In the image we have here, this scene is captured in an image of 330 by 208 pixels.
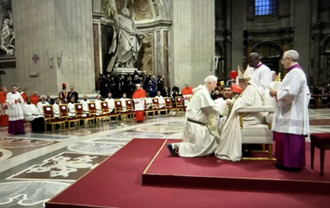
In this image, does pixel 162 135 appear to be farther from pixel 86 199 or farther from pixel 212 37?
pixel 212 37

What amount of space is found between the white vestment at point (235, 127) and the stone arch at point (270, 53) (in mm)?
19307

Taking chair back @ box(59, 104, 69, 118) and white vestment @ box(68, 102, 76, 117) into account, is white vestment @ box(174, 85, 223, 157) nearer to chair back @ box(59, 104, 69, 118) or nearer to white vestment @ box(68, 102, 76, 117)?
chair back @ box(59, 104, 69, 118)

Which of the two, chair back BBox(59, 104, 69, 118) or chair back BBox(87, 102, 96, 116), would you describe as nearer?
chair back BBox(59, 104, 69, 118)

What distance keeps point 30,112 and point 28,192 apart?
568 cm

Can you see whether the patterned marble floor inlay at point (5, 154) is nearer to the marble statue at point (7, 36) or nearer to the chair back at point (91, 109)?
the chair back at point (91, 109)

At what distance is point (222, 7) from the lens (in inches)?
878

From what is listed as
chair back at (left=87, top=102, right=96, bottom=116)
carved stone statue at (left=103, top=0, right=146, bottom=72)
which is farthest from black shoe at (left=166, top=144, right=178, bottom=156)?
carved stone statue at (left=103, top=0, right=146, bottom=72)

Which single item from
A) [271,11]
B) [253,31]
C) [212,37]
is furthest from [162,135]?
[271,11]

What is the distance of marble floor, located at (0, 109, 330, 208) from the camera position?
12.3 ft

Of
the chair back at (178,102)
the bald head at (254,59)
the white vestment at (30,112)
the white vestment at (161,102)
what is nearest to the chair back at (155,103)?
the white vestment at (161,102)

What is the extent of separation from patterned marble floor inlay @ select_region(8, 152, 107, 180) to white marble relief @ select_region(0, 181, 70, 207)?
275mm

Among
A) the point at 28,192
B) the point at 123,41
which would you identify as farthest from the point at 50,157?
the point at 123,41

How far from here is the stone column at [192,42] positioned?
16.0 meters

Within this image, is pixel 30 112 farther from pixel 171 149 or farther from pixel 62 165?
pixel 171 149
